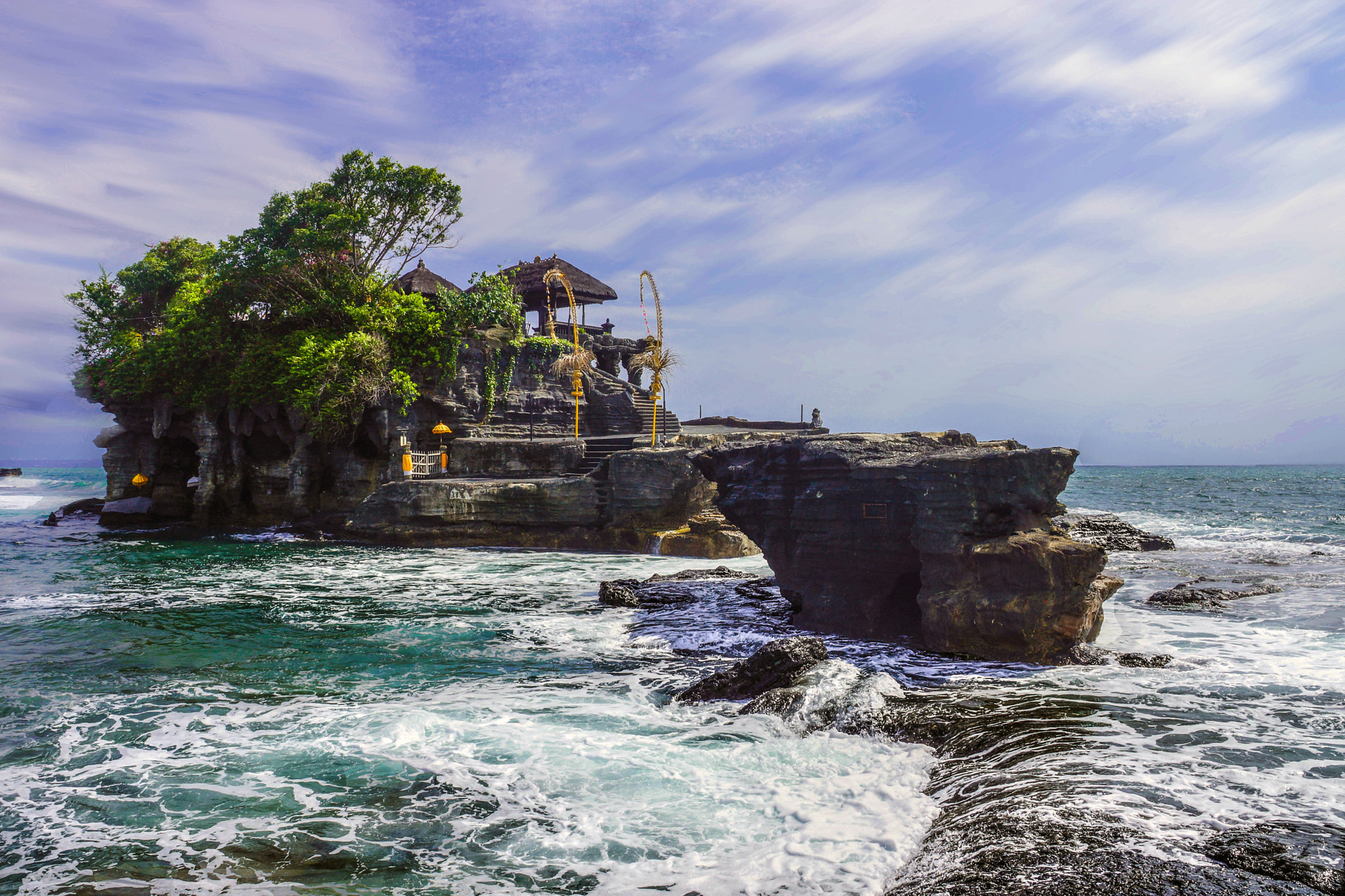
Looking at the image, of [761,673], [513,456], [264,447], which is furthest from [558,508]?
[264,447]

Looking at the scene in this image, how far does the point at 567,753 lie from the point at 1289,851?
4532 mm

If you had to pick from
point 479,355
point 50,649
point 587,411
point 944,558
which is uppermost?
point 479,355

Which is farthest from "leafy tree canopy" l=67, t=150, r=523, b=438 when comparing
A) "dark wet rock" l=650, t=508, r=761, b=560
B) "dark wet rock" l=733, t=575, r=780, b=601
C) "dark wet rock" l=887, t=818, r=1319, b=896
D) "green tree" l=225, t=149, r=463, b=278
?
"dark wet rock" l=887, t=818, r=1319, b=896

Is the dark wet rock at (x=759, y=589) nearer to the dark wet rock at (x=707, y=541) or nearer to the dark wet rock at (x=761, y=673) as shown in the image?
the dark wet rock at (x=707, y=541)

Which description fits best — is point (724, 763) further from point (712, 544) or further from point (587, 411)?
point (587, 411)

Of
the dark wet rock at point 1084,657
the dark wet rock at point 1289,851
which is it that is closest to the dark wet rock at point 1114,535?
the dark wet rock at point 1084,657

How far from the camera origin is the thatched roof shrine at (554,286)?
32844 millimetres

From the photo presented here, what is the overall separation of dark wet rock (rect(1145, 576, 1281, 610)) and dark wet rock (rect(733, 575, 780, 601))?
19.8 ft

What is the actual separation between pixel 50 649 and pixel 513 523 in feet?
37.9

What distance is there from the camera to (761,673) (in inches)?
291

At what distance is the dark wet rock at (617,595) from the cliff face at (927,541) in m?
2.25

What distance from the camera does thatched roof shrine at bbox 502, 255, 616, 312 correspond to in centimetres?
3284

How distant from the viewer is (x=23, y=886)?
160 inches

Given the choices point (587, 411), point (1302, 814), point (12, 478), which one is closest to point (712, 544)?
point (587, 411)
